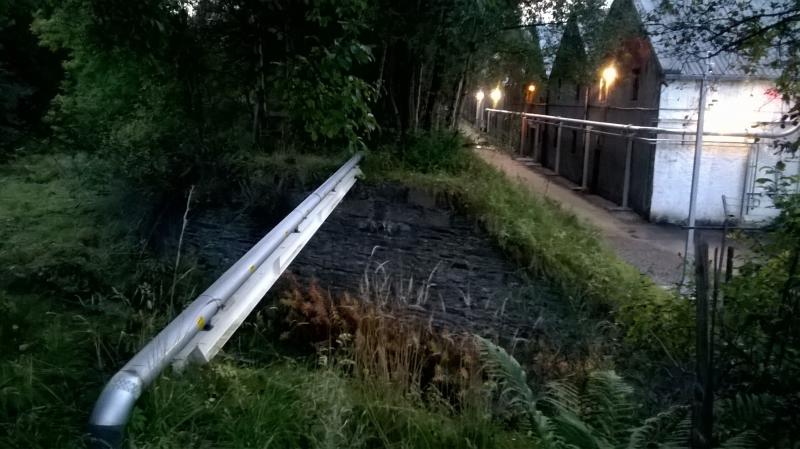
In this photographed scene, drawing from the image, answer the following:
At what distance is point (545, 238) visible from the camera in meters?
9.50

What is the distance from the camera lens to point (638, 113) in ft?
53.4

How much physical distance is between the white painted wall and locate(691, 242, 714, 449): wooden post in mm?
12802

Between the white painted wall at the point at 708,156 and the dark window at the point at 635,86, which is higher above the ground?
the dark window at the point at 635,86

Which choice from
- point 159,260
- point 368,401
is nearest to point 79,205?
point 159,260

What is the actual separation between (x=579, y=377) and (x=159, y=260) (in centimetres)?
508

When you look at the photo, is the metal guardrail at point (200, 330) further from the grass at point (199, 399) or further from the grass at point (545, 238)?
the grass at point (545, 238)

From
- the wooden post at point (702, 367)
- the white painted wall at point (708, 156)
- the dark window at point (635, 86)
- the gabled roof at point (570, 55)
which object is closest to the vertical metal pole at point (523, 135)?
the dark window at point (635, 86)

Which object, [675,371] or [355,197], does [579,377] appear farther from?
[355,197]

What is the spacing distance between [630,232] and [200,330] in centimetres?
1233

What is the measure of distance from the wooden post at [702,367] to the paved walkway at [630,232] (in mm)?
6595

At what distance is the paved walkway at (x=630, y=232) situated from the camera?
37.1 feet

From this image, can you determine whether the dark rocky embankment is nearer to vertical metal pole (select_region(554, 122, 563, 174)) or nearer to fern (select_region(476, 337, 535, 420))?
fern (select_region(476, 337, 535, 420))

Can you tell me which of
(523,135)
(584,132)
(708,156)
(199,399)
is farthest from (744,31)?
(523,135)

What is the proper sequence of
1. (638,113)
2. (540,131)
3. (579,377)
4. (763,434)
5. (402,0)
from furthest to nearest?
(540,131)
(638,113)
(402,0)
(579,377)
(763,434)
